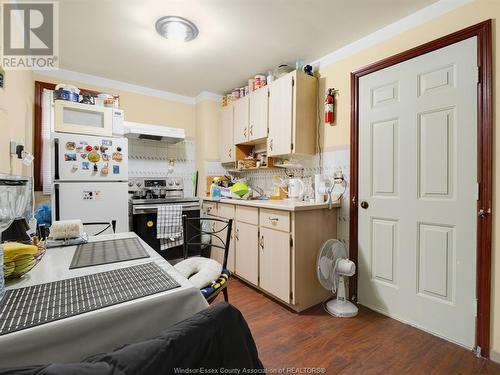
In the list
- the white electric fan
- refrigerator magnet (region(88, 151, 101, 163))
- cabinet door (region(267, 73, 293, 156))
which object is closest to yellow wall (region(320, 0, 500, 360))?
cabinet door (region(267, 73, 293, 156))

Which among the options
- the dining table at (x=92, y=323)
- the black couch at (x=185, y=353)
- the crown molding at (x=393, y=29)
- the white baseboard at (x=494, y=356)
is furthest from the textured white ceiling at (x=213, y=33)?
the white baseboard at (x=494, y=356)

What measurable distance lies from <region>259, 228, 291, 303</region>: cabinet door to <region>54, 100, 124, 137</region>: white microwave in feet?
6.50

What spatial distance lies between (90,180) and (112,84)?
1407mm

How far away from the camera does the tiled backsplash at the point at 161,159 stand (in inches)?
134

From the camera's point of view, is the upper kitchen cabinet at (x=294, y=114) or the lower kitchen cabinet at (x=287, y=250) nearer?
the lower kitchen cabinet at (x=287, y=250)

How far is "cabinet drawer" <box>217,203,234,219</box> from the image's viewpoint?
2.83 metres

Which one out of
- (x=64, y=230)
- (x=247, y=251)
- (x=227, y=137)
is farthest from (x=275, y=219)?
(x=227, y=137)

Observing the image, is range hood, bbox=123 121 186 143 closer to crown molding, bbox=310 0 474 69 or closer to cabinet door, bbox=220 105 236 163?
cabinet door, bbox=220 105 236 163

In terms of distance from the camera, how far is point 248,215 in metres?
2.56

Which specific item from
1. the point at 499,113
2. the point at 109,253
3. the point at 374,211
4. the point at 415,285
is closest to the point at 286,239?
the point at 374,211

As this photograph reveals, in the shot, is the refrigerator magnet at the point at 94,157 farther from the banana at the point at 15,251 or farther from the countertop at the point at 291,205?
the banana at the point at 15,251

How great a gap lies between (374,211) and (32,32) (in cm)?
330

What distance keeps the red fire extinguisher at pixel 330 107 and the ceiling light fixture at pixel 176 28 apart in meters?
1.35

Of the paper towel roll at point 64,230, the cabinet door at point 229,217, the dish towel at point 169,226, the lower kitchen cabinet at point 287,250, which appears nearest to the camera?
the paper towel roll at point 64,230
